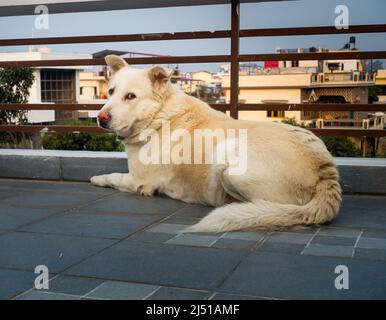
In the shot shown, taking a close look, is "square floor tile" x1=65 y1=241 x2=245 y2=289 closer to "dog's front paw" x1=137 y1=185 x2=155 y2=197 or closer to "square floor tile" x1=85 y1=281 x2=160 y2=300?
"square floor tile" x1=85 y1=281 x2=160 y2=300

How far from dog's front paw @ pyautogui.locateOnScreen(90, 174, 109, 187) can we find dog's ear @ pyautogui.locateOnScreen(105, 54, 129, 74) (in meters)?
1.19

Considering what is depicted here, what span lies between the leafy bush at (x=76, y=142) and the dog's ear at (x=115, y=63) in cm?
671

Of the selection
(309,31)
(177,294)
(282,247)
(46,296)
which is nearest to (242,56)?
(309,31)

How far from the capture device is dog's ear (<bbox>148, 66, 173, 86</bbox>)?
5.33 metres

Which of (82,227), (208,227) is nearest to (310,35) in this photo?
(208,227)

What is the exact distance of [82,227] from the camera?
14.0ft

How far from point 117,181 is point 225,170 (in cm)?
160

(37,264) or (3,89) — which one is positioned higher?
(3,89)

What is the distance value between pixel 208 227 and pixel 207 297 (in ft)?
4.45

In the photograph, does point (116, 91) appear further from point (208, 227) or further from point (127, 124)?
point (208, 227)

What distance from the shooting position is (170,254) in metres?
3.52

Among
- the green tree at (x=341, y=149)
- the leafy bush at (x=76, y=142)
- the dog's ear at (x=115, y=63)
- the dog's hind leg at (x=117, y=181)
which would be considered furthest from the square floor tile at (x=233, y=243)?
the leafy bush at (x=76, y=142)

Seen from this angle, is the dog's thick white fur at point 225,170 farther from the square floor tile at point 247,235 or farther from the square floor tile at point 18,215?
the square floor tile at point 18,215

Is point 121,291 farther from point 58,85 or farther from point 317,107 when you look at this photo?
point 58,85
